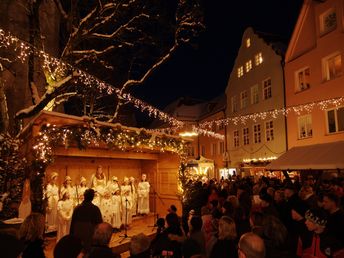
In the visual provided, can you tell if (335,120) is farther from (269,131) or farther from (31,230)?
(31,230)

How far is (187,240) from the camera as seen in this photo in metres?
4.86

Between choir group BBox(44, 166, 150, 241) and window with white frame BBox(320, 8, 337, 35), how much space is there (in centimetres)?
1268

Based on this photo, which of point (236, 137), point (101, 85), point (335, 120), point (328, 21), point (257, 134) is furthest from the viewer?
point (236, 137)

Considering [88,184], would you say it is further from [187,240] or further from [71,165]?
[187,240]

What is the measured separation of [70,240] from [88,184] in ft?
27.5

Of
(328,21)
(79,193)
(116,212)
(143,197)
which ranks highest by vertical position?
(328,21)

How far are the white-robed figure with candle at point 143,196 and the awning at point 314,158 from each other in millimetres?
6251

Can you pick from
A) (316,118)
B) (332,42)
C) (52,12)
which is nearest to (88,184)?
(52,12)

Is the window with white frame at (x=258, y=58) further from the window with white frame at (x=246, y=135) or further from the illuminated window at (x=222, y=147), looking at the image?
the illuminated window at (x=222, y=147)

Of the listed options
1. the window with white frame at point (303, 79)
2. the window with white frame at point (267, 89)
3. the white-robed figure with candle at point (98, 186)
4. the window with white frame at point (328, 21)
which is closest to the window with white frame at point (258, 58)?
the window with white frame at point (267, 89)

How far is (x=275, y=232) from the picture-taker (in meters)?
Answer: 4.16

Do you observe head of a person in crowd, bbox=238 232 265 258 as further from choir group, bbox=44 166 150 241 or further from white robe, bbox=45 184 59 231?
white robe, bbox=45 184 59 231

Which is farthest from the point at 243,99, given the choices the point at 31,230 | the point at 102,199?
the point at 31,230

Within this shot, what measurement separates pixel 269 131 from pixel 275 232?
65.2 ft
